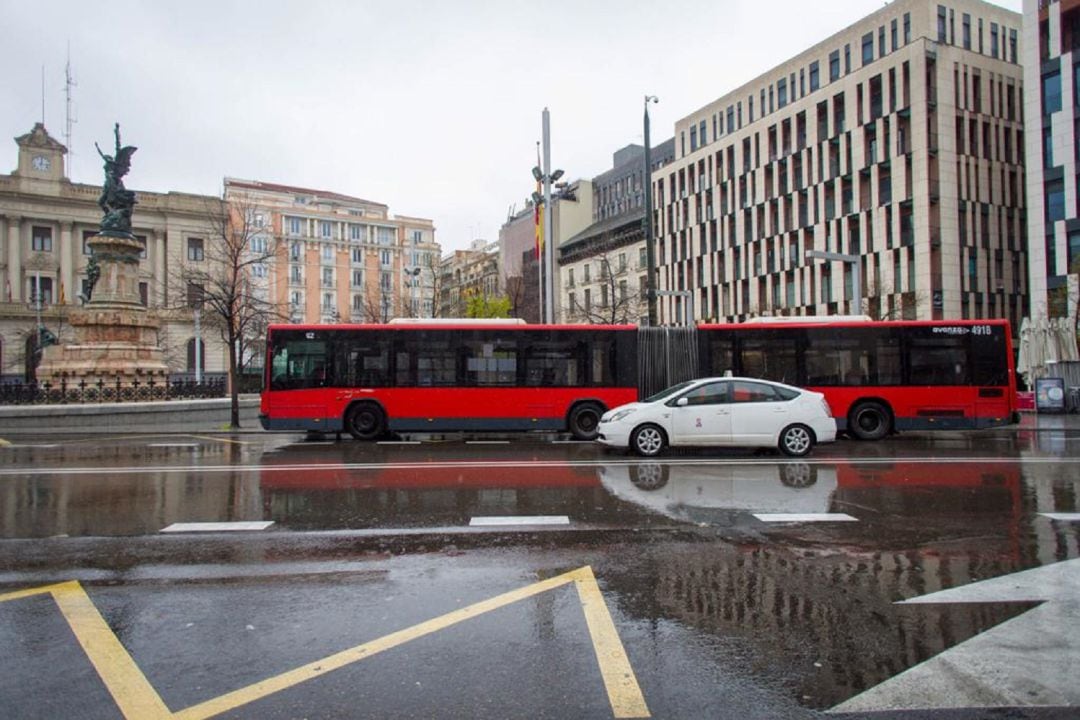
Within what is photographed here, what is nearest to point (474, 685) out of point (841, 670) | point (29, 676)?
point (841, 670)

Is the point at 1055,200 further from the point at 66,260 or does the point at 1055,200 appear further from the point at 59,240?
the point at 59,240

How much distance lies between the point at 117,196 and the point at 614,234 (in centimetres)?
5428

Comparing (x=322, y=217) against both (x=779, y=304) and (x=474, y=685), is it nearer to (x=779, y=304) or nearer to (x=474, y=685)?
(x=779, y=304)

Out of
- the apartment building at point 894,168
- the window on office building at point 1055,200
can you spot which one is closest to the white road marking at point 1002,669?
the apartment building at point 894,168

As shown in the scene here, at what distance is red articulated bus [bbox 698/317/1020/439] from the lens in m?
17.0

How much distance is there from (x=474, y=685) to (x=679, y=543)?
3.49m

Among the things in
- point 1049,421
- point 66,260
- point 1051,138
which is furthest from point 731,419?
point 66,260

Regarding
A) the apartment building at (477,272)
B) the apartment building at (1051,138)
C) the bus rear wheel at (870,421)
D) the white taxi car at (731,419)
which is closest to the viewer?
the white taxi car at (731,419)

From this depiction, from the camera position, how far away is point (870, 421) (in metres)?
17.4

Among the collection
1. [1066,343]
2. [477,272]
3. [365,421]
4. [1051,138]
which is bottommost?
[365,421]

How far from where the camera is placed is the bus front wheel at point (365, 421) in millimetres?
17531

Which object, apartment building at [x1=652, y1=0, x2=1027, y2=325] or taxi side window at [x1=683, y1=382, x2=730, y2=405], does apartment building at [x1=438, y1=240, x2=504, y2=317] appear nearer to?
apartment building at [x1=652, y1=0, x2=1027, y2=325]

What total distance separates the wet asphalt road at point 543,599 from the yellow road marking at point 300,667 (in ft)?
0.06

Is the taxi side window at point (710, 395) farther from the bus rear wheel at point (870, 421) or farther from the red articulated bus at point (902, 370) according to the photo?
the bus rear wheel at point (870, 421)
